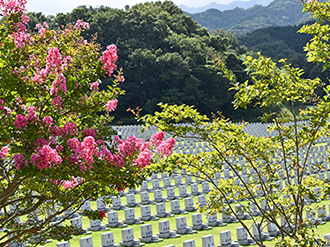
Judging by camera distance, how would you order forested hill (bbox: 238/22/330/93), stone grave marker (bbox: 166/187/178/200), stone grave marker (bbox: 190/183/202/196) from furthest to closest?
forested hill (bbox: 238/22/330/93) < stone grave marker (bbox: 190/183/202/196) < stone grave marker (bbox: 166/187/178/200)

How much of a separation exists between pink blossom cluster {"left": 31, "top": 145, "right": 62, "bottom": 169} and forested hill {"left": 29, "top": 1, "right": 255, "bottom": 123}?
4242 centimetres

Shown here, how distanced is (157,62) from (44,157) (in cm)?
4541

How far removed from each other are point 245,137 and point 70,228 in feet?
7.66

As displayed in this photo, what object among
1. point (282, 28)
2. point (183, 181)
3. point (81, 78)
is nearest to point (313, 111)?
point (81, 78)

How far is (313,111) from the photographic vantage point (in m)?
5.14

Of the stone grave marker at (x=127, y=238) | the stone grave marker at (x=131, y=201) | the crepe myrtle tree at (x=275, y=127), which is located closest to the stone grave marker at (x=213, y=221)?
the stone grave marker at (x=127, y=238)

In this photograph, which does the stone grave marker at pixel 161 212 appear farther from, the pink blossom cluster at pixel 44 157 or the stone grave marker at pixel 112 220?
the pink blossom cluster at pixel 44 157

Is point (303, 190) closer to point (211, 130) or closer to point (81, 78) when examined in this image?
point (211, 130)

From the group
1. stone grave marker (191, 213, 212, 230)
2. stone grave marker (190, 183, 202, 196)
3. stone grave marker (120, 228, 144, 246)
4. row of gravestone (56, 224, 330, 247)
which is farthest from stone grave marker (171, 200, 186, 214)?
stone grave marker (120, 228, 144, 246)

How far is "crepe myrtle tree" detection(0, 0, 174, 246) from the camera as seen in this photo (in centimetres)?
414

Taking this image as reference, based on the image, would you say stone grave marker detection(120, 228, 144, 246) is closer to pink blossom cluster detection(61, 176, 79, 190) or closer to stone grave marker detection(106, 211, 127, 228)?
stone grave marker detection(106, 211, 127, 228)

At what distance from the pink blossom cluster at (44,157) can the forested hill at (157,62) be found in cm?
4242

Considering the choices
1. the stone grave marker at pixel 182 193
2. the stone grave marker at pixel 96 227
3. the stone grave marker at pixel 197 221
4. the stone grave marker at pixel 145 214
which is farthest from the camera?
the stone grave marker at pixel 182 193

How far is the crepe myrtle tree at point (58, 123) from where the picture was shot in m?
4.14
